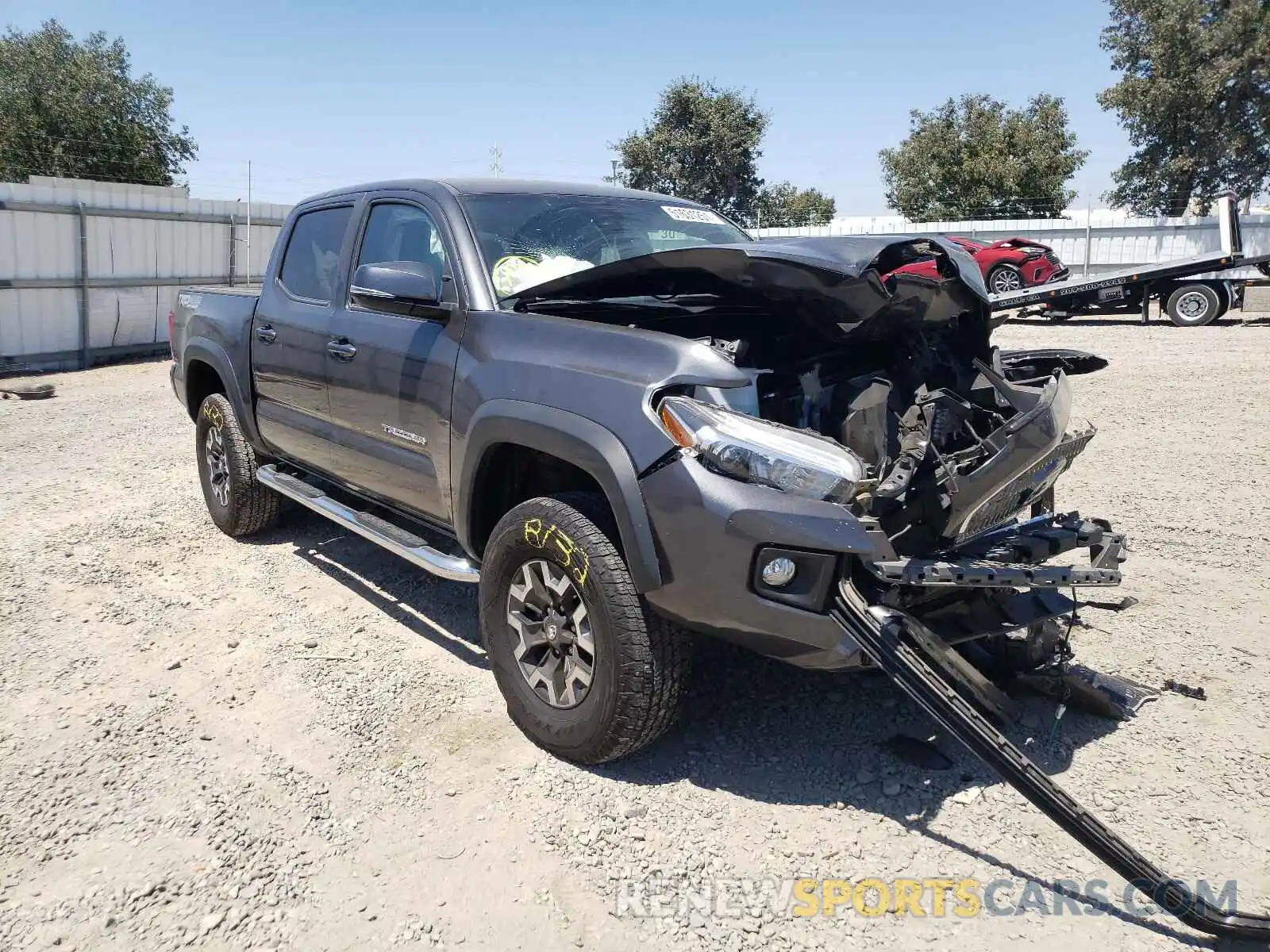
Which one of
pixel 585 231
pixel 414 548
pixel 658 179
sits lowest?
pixel 414 548

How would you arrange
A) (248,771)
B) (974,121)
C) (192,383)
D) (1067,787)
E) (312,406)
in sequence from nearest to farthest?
(1067,787) → (248,771) → (312,406) → (192,383) → (974,121)

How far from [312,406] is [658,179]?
114ft

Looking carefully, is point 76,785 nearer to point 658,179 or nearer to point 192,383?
point 192,383

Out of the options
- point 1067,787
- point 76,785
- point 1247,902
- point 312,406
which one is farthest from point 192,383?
point 1247,902

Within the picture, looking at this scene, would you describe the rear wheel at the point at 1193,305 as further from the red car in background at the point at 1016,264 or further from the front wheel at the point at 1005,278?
the front wheel at the point at 1005,278

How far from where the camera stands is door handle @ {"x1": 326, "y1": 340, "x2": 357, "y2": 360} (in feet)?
13.8

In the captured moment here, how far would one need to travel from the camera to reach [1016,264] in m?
16.9

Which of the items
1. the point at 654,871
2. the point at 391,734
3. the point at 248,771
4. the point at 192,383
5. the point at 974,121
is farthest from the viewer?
the point at 974,121

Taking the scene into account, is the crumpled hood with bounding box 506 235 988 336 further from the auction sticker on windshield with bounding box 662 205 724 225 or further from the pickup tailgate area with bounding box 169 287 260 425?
the pickup tailgate area with bounding box 169 287 260 425

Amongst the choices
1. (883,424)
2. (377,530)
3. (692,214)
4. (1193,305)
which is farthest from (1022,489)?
(1193,305)

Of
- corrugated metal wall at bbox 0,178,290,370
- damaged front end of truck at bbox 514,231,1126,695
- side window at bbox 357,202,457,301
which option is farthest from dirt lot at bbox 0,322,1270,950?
corrugated metal wall at bbox 0,178,290,370

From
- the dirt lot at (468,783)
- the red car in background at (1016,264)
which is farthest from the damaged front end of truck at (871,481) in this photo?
the red car in background at (1016,264)

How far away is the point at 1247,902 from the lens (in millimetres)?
2496

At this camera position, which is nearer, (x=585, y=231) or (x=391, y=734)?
(x=391, y=734)
